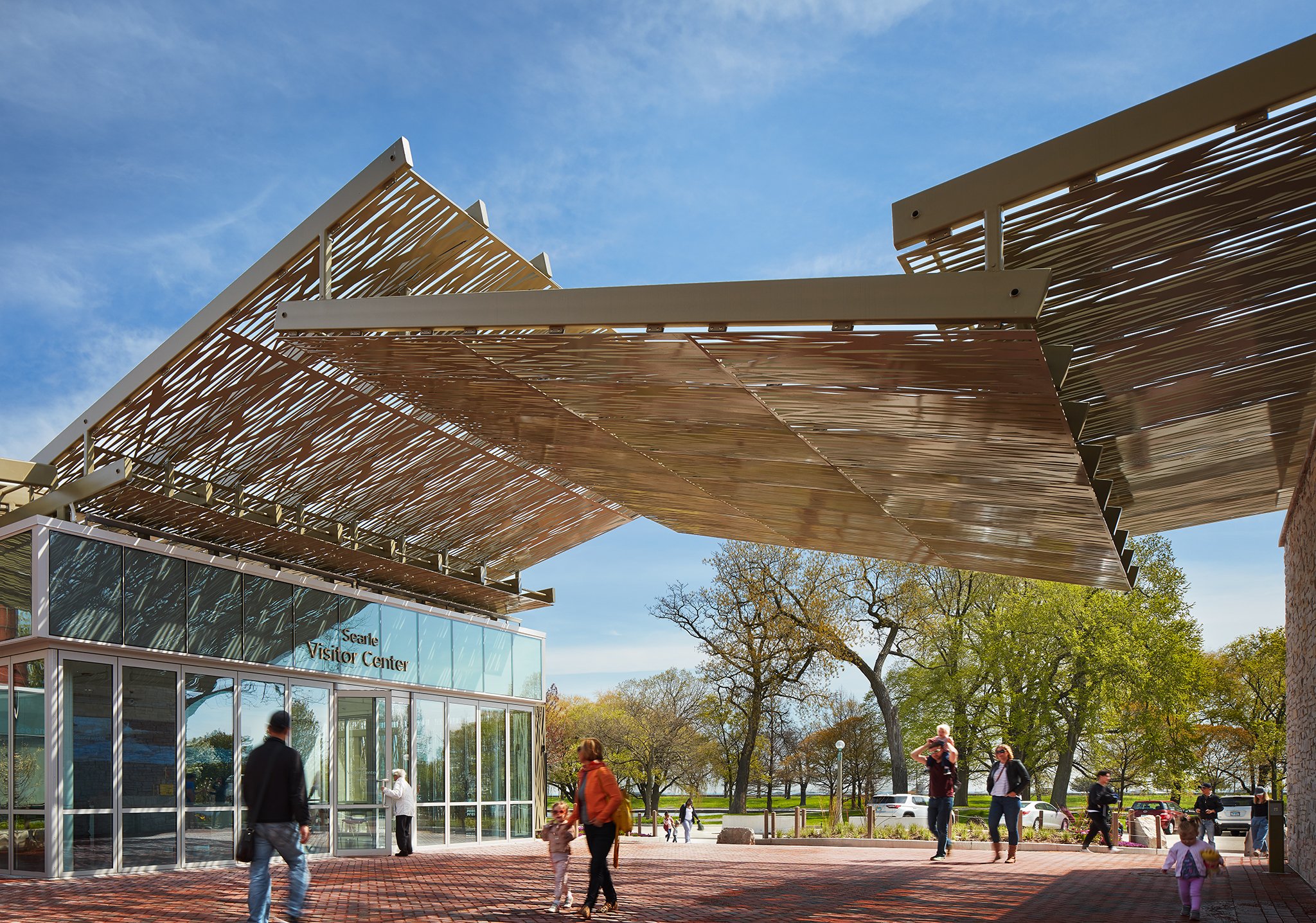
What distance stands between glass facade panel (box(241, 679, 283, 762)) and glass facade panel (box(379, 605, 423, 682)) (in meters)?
2.68

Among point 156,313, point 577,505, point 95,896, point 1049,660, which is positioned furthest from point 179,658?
point 156,313

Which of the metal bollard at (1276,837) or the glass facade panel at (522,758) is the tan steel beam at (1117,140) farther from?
the glass facade panel at (522,758)

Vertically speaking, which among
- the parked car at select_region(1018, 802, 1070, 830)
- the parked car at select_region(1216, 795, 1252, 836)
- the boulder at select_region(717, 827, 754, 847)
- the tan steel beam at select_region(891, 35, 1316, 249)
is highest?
the tan steel beam at select_region(891, 35, 1316, 249)

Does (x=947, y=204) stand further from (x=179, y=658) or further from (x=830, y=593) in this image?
(x=830, y=593)

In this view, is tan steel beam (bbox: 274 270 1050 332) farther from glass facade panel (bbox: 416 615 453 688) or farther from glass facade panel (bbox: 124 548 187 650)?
glass facade panel (bbox: 416 615 453 688)

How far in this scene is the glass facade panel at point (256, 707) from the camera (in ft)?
57.4

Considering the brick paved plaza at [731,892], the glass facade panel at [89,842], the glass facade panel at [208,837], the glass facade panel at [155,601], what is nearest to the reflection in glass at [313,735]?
the glass facade panel at [208,837]

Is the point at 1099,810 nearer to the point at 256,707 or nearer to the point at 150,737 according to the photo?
the point at 256,707

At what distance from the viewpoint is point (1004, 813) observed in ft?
48.8

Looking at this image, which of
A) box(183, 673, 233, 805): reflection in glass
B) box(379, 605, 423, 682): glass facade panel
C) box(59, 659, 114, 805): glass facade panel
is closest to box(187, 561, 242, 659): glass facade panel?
box(183, 673, 233, 805): reflection in glass

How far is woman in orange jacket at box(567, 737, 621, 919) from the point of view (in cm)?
934

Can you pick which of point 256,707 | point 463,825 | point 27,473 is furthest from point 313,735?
point 27,473

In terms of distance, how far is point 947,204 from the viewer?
7.36 metres

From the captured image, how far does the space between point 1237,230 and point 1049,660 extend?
3488 centimetres
